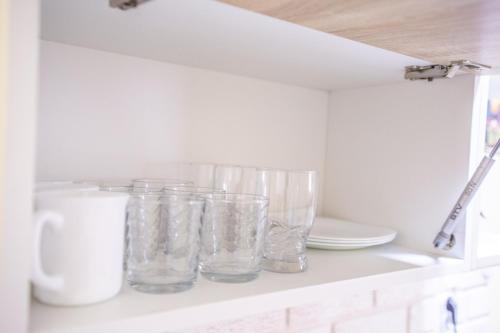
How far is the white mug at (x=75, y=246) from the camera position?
0.48 m

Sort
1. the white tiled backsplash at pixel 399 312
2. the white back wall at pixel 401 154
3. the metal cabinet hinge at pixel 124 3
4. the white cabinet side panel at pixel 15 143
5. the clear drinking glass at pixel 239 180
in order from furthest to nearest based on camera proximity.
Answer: the white back wall at pixel 401 154 → the clear drinking glass at pixel 239 180 → the white tiled backsplash at pixel 399 312 → the metal cabinet hinge at pixel 124 3 → the white cabinet side panel at pixel 15 143

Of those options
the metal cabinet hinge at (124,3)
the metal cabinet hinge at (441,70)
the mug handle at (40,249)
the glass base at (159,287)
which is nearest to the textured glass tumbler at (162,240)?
the glass base at (159,287)

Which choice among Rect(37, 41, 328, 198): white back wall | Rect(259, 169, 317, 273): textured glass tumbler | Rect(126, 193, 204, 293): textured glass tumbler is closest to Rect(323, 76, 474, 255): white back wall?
Rect(37, 41, 328, 198): white back wall

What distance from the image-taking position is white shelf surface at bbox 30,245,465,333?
47cm

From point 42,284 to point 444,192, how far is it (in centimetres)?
77

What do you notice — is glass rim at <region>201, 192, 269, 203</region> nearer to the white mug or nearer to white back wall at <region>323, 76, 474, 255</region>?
the white mug

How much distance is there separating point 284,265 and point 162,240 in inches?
8.3

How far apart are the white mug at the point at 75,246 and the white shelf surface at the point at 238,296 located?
0.02 m

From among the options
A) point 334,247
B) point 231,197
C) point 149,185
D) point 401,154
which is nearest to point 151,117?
point 149,185

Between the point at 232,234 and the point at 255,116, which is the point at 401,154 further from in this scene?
the point at 232,234

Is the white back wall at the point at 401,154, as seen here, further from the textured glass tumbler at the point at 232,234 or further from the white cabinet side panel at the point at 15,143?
the white cabinet side panel at the point at 15,143

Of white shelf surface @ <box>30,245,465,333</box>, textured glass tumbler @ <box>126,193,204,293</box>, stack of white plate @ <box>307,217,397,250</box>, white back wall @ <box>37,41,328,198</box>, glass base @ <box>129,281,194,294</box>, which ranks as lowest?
white shelf surface @ <box>30,245,465,333</box>

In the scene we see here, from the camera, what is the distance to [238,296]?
1.87ft

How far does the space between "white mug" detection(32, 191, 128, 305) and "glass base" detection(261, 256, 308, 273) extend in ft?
0.90
